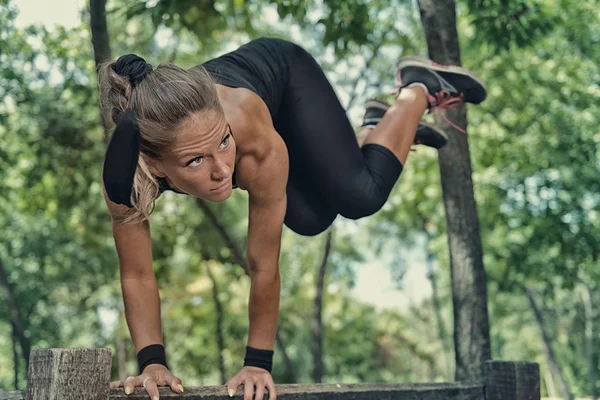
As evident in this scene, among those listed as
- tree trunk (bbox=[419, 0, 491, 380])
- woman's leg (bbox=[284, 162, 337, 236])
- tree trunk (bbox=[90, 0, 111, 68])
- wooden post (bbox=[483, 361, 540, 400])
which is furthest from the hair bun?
tree trunk (bbox=[90, 0, 111, 68])

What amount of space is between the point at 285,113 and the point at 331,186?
0.39 meters

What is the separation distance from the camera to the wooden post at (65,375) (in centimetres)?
180

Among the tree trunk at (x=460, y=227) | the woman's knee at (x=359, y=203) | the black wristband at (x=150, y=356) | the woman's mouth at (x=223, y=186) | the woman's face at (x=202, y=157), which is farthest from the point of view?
the tree trunk at (x=460, y=227)

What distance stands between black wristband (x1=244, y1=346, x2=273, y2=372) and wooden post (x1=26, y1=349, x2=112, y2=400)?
2.50 ft

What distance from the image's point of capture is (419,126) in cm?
369

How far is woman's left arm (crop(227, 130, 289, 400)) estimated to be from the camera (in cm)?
256

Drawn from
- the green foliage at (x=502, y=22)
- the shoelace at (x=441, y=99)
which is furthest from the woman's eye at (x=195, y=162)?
the green foliage at (x=502, y=22)

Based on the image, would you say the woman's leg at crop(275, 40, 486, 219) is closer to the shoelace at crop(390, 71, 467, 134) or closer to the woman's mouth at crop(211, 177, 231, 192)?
the shoelace at crop(390, 71, 467, 134)

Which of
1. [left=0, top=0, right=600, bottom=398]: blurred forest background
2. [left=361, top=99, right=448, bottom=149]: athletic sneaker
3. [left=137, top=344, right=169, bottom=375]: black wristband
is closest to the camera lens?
[left=137, top=344, right=169, bottom=375]: black wristband

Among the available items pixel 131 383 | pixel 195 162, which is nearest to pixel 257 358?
pixel 131 383

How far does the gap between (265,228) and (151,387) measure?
0.76m

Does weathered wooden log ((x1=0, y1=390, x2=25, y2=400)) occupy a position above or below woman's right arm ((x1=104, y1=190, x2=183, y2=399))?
below

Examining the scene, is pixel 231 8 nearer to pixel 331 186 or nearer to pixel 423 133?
pixel 423 133

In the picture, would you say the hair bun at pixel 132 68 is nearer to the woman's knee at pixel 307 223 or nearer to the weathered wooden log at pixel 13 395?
the weathered wooden log at pixel 13 395
